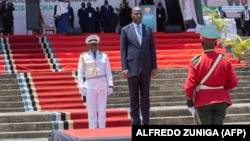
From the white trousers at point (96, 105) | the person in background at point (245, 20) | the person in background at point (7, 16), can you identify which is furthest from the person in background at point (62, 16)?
the white trousers at point (96, 105)

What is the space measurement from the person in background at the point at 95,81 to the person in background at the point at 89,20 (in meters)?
14.7

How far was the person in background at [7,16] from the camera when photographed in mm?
25078

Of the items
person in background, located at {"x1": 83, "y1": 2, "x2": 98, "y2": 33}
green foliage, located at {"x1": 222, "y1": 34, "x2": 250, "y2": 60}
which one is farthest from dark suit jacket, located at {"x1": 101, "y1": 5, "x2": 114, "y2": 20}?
green foliage, located at {"x1": 222, "y1": 34, "x2": 250, "y2": 60}

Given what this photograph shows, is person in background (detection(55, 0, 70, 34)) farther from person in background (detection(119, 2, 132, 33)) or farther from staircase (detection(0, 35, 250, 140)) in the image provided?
staircase (detection(0, 35, 250, 140))

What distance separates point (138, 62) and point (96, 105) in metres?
1.07

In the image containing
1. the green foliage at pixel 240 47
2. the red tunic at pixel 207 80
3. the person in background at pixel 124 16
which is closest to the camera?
the red tunic at pixel 207 80

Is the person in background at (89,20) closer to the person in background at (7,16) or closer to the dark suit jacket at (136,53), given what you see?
the person in background at (7,16)

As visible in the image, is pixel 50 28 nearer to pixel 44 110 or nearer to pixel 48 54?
pixel 48 54

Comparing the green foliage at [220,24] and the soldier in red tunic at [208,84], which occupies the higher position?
the soldier in red tunic at [208,84]

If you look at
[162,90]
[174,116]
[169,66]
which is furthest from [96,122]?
[169,66]

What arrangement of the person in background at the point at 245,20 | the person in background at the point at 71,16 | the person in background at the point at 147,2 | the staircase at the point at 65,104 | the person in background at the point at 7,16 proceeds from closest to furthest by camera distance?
the staircase at the point at 65,104 → the person in background at the point at 7,16 → the person in background at the point at 71,16 → the person in background at the point at 147,2 → the person in background at the point at 245,20

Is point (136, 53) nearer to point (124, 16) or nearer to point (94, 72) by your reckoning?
point (94, 72)

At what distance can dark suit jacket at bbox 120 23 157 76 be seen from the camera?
10.5 metres

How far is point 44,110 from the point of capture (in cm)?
1469
